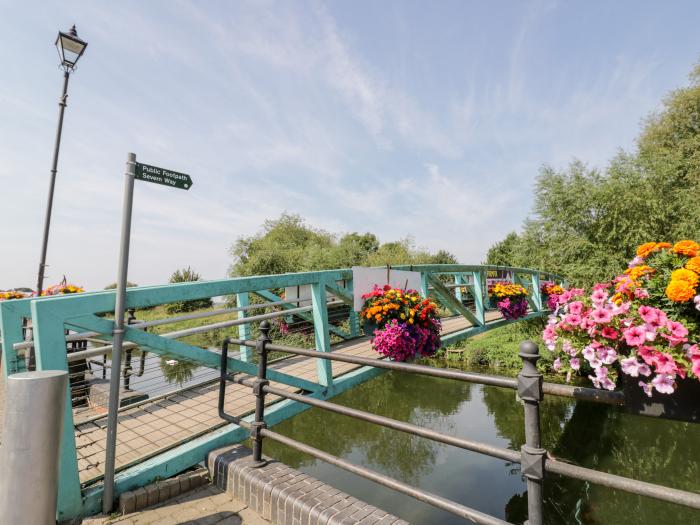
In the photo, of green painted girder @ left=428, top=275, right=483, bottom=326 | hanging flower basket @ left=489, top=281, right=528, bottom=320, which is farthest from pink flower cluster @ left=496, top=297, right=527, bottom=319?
green painted girder @ left=428, top=275, right=483, bottom=326

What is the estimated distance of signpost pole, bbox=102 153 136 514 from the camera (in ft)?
7.33

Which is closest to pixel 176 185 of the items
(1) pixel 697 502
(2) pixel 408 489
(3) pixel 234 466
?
(3) pixel 234 466

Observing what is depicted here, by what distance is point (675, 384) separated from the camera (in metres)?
1.38

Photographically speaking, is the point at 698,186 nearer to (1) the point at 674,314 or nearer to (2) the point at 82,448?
(1) the point at 674,314

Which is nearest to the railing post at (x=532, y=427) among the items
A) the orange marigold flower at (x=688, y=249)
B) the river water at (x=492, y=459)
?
the orange marigold flower at (x=688, y=249)

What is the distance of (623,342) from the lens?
150 cm

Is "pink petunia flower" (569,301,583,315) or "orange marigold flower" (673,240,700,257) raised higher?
"orange marigold flower" (673,240,700,257)

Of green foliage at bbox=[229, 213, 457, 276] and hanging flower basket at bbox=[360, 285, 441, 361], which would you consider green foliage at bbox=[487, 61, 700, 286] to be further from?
hanging flower basket at bbox=[360, 285, 441, 361]

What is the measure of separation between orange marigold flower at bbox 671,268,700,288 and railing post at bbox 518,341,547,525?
54cm

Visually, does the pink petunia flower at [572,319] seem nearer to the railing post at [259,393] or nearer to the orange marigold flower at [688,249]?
the orange marigold flower at [688,249]

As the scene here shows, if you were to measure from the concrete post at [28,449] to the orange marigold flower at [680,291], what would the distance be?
2.65m

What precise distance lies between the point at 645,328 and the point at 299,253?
21256 mm

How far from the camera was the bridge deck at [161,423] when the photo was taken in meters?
2.67

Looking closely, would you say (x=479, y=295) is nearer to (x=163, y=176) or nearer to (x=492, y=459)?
(x=492, y=459)
